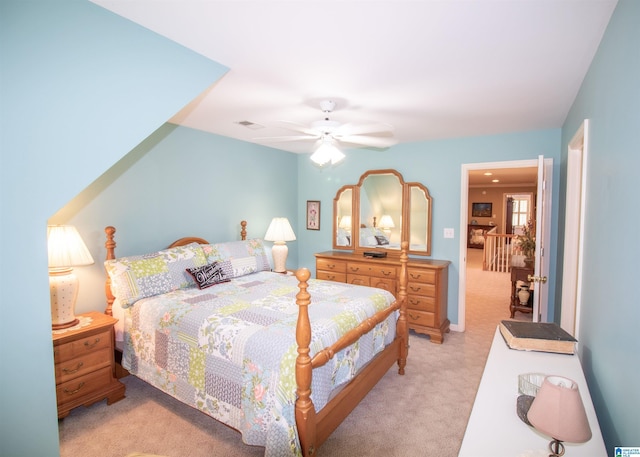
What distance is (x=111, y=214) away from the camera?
10.3 ft

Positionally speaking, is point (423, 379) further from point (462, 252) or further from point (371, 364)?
point (462, 252)

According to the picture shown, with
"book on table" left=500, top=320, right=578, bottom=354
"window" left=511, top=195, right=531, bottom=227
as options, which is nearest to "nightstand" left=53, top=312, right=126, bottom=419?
"book on table" left=500, top=320, right=578, bottom=354

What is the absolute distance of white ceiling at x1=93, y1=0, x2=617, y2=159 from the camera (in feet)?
5.05

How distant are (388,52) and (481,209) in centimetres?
1142

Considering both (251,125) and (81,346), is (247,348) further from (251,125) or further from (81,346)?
(251,125)

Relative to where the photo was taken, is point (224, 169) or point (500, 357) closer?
point (500, 357)

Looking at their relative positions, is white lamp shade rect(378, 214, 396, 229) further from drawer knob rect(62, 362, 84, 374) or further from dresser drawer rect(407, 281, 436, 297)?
drawer knob rect(62, 362, 84, 374)

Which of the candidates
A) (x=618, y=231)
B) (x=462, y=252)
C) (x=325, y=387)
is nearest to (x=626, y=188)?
(x=618, y=231)

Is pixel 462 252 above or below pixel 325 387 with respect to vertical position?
above

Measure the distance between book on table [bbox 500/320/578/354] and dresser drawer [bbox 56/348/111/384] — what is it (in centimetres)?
288

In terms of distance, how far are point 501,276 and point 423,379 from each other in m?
5.36

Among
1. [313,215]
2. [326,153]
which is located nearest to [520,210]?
[313,215]

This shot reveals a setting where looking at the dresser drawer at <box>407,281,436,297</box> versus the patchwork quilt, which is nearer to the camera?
the patchwork quilt

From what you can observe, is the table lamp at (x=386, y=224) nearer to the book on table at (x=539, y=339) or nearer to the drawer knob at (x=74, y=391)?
the book on table at (x=539, y=339)
